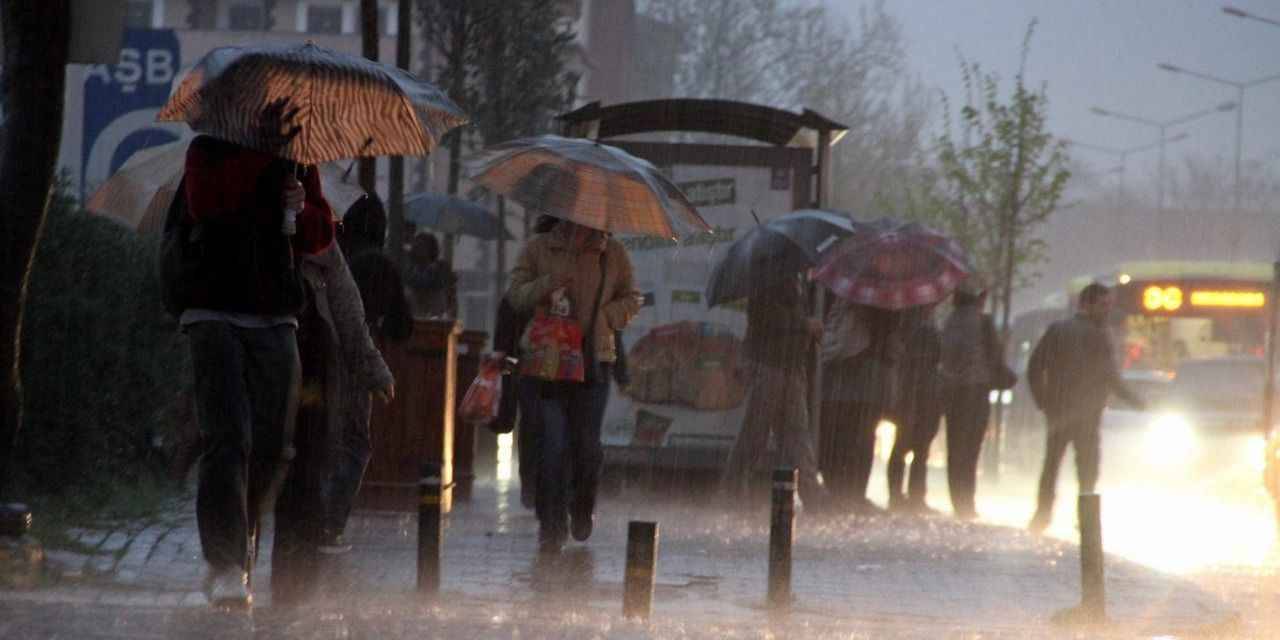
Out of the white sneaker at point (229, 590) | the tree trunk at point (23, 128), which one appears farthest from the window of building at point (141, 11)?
the white sneaker at point (229, 590)

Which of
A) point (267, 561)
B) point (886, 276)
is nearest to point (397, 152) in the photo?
point (267, 561)

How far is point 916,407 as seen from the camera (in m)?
17.0

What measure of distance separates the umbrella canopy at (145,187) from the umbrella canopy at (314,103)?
1991mm

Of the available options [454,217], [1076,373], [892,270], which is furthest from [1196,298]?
[892,270]

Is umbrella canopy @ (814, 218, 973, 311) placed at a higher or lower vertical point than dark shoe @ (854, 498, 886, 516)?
higher

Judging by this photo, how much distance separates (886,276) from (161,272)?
9.72m

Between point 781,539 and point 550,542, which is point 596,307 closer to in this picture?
point 550,542

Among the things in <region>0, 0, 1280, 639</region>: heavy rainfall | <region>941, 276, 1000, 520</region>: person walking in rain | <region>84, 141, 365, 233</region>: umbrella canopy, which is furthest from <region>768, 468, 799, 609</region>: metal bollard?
<region>941, 276, 1000, 520</region>: person walking in rain

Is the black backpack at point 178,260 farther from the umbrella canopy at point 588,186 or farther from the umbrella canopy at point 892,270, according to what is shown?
the umbrella canopy at point 892,270

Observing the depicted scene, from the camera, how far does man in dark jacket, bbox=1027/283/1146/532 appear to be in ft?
Answer: 54.0

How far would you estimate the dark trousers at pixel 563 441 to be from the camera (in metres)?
11.3

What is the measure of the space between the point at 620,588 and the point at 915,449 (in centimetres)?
762

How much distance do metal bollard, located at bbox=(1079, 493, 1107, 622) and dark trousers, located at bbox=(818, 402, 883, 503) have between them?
606 cm

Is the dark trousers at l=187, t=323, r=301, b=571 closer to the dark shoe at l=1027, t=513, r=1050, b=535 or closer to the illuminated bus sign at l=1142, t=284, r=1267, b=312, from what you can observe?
the dark shoe at l=1027, t=513, r=1050, b=535
